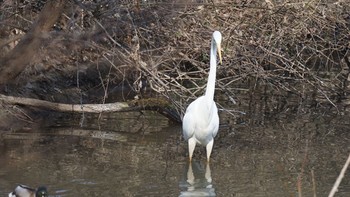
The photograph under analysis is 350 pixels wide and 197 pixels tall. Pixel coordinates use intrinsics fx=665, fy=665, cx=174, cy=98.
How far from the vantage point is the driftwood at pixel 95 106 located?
1020 cm

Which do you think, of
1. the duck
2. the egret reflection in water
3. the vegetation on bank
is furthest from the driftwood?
the duck

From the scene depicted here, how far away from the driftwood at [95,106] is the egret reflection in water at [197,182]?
80.1 inches

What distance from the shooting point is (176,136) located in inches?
400

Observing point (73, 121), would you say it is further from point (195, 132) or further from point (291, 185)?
point (291, 185)

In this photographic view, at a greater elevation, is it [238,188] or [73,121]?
[73,121]

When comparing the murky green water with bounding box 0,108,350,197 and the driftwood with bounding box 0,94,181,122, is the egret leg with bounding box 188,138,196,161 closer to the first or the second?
the murky green water with bounding box 0,108,350,197

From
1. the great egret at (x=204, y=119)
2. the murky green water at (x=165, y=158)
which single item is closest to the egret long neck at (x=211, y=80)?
the great egret at (x=204, y=119)

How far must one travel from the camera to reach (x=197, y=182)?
7656 millimetres

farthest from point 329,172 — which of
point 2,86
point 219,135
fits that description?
point 2,86

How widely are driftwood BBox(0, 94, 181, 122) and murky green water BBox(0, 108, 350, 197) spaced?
330mm

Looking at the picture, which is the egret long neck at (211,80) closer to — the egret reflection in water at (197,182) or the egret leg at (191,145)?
the egret leg at (191,145)

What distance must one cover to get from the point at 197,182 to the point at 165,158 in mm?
1101

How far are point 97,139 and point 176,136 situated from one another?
1.21 metres

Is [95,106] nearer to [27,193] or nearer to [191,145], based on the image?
[191,145]
